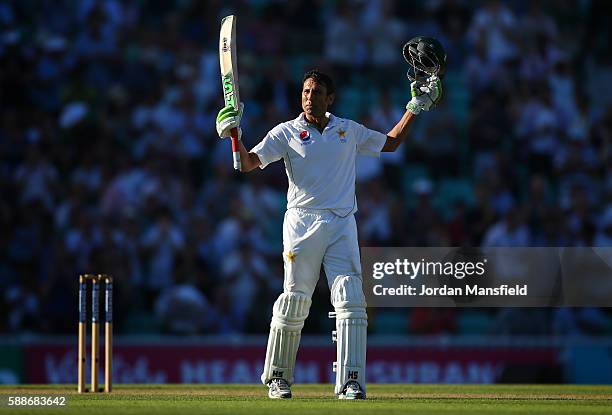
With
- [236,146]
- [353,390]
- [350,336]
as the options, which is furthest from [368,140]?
[353,390]

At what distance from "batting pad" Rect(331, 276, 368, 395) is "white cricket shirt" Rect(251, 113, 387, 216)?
555 millimetres

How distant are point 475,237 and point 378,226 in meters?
1.05

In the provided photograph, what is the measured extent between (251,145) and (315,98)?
7.09m

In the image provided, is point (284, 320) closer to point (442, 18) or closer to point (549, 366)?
point (549, 366)

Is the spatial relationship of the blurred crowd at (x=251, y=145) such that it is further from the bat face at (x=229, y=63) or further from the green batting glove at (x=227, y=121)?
the green batting glove at (x=227, y=121)

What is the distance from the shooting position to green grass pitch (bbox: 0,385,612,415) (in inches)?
302

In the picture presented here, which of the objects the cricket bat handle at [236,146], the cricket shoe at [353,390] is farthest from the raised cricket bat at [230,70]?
the cricket shoe at [353,390]

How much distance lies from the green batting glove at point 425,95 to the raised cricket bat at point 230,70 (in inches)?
46.8

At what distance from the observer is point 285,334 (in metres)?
8.80

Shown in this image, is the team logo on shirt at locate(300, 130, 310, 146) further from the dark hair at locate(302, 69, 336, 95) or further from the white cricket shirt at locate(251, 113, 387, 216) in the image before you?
the dark hair at locate(302, 69, 336, 95)

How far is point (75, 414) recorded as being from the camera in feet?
24.0

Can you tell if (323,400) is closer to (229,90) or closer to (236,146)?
(236,146)

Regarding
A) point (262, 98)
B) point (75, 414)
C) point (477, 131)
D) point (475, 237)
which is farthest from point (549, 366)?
point (75, 414)

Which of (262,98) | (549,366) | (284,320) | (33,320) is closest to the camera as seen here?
(284,320)
